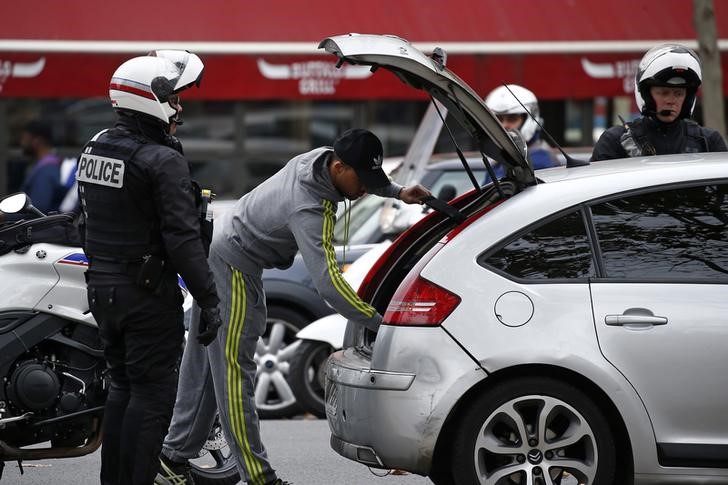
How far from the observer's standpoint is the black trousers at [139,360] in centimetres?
515

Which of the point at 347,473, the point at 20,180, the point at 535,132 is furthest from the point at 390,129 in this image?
the point at 347,473

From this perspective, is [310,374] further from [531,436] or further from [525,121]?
[531,436]

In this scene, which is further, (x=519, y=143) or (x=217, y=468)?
(x=217, y=468)

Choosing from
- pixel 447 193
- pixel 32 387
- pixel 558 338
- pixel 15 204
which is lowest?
pixel 32 387

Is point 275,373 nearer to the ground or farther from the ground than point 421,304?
nearer to the ground

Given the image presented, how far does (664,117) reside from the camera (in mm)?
6328

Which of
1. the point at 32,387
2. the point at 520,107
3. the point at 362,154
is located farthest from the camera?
the point at 520,107

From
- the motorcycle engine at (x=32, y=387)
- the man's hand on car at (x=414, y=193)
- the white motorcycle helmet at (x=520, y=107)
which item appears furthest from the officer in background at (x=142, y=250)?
the white motorcycle helmet at (x=520, y=107)

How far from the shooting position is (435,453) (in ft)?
16.7

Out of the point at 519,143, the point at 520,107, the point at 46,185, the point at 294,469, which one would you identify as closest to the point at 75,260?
the point at 294,469

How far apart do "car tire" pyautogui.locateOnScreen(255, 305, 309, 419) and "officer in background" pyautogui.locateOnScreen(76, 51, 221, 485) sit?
364 centimetres

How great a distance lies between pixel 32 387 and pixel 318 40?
949 cm

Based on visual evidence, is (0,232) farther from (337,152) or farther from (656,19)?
(656,19)

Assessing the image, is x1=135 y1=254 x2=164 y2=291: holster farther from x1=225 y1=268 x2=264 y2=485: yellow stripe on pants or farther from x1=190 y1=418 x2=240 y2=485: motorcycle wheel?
x1=190 y1=418 x2=240 y2=485: motorcycle wheel
